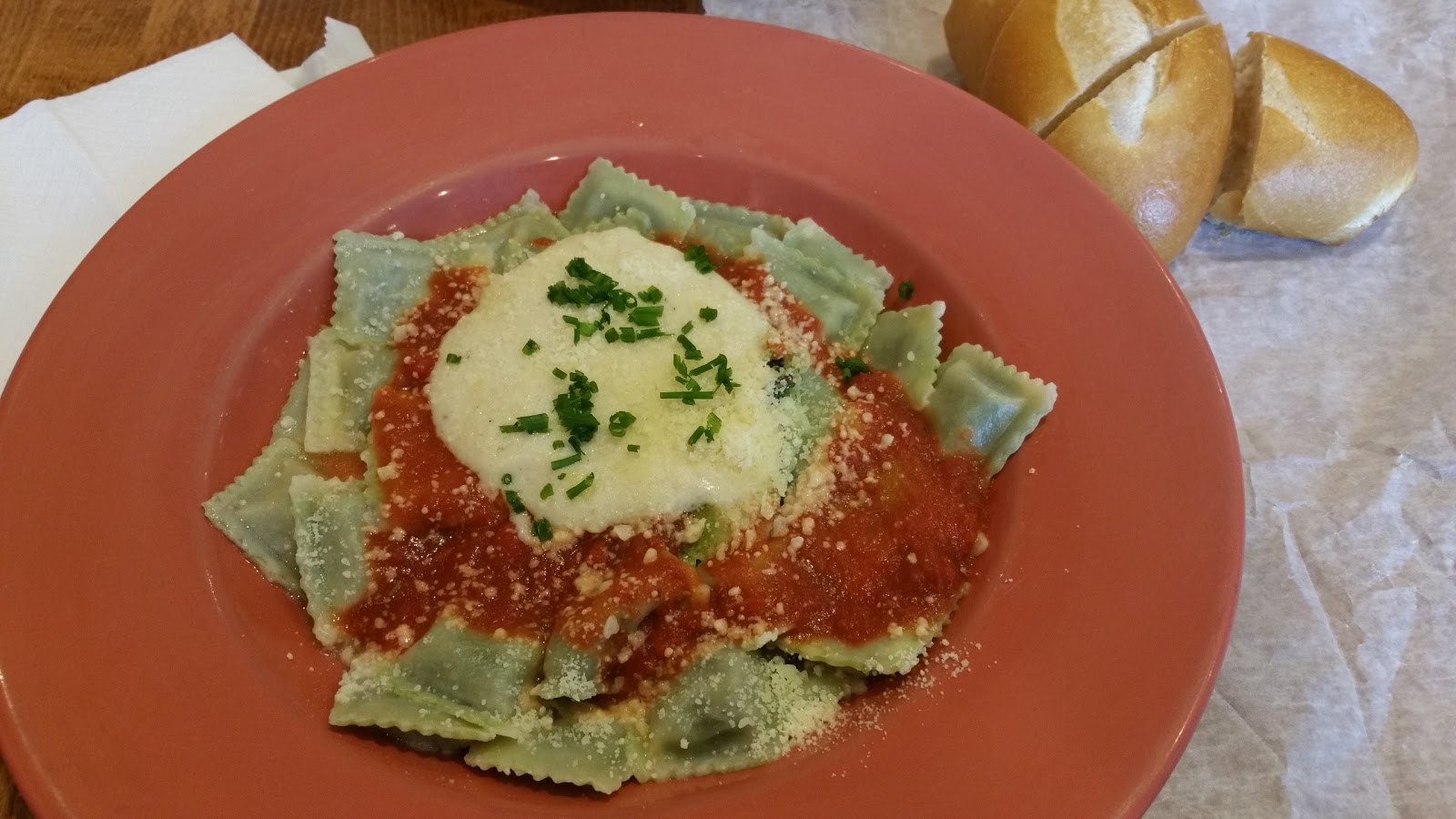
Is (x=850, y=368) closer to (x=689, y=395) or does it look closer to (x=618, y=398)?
(x=689, y=395)

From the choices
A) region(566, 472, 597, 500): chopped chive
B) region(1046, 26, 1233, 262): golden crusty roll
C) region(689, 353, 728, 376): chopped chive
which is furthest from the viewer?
region(1046, 26, 1233, 262): golden crusty roll

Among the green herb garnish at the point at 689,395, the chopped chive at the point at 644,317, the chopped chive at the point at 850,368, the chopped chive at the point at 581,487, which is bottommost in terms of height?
the chopped chive at the point at 581,487

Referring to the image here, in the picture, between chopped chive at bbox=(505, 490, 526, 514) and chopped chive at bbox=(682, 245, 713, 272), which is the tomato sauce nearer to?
chopped chive at bbox=(505, 490, 526, 514)

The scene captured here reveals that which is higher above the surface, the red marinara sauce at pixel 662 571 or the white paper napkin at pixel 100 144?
the white paper napkin at pixel 100 144

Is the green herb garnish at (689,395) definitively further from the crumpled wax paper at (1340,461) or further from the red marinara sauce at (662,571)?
the crumpled wax paper at (1340,461)

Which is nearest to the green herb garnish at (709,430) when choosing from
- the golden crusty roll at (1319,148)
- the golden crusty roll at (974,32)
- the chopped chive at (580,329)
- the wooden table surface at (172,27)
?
the chopped chive at (580,329)

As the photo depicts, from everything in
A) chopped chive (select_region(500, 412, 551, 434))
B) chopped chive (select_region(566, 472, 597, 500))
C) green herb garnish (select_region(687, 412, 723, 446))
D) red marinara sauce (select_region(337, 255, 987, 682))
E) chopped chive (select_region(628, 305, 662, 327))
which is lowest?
red marinara sauce (select_region(337, 255, 987, 682))

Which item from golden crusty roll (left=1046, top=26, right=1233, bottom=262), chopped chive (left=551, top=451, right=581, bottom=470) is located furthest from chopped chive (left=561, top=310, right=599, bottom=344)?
→ golden crusty roll (left=1046, top=26, right=1233, bottom=262)

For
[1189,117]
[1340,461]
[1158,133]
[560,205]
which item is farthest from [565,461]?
[1340,461]
